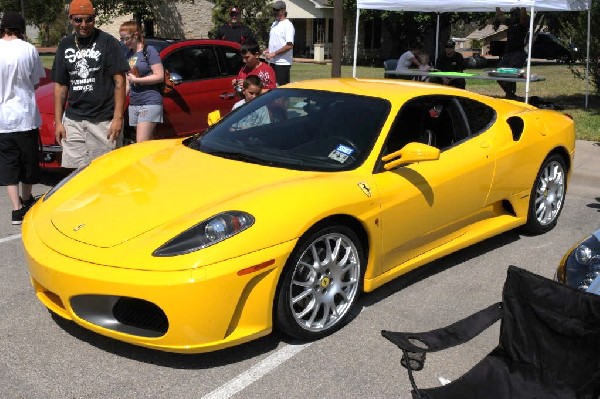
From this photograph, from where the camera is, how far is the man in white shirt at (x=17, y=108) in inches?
229

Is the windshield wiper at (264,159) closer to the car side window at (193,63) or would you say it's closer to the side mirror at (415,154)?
the side mirror at (415,154)

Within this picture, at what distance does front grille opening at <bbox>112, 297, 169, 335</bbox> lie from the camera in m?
3.43

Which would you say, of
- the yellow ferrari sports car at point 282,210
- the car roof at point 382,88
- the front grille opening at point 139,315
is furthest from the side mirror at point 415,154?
the front grille opening at point 139,315

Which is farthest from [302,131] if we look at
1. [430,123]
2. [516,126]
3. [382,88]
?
[516,126]

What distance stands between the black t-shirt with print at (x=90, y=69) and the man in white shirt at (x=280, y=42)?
4655 millimetres

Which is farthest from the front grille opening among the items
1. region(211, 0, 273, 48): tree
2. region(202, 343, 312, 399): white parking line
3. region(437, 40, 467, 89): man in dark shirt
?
region(211, 0, 273, 48): tree

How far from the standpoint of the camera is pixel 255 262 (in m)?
3.40

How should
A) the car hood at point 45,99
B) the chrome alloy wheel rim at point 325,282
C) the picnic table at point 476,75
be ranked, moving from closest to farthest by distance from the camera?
1. the chrome alloy wheel rim at point 325,282
2. the car hood at point 45,99
3. the picnic table at point 476,75

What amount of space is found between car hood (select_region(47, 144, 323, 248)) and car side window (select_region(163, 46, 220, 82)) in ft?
13.8

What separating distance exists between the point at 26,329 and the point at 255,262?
5.04 feet

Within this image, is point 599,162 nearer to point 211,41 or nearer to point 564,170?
point 564,170

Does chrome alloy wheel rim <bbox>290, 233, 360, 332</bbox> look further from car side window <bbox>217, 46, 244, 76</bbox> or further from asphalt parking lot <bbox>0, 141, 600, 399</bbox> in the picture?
car side window <bbox>217, 46, 244, 76</bbox>

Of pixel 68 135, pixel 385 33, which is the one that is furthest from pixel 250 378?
pixel 385 33

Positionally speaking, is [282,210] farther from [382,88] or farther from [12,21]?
[12,21]
